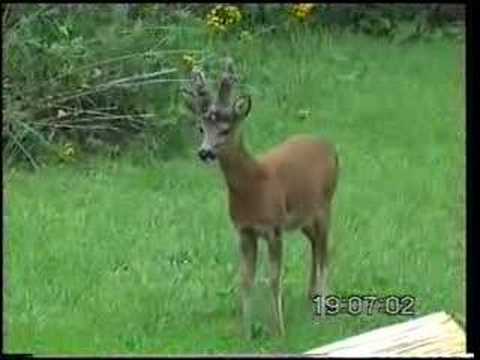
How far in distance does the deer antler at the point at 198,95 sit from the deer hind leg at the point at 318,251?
484mm

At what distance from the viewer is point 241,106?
14.0ft

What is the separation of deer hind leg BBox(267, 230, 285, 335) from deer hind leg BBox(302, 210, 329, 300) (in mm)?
91

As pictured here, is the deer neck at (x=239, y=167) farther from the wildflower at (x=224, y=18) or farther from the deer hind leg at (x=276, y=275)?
the wildflower at (x=224, y=18)

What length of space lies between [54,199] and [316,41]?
922 millimetres

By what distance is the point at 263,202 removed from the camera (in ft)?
14.5

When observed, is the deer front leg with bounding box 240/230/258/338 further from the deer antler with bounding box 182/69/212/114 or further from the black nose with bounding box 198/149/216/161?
the deer antler with bounding box 182/69/212/114

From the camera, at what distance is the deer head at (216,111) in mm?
4258

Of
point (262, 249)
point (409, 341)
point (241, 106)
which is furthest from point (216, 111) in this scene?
point (409, 341)

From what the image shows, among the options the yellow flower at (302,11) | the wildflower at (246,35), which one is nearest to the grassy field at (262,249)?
the wildflower at (246,35)

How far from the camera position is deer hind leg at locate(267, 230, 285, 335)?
14.6 feet
